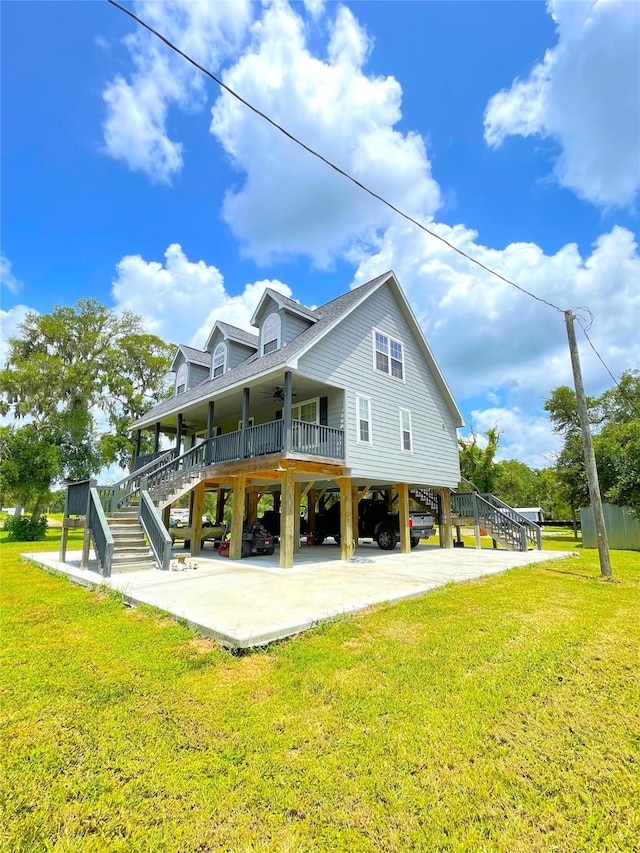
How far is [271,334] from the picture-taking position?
48.1 ft

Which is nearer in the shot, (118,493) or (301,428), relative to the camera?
(301,428)

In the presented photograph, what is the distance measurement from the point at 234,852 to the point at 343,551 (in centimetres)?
1116

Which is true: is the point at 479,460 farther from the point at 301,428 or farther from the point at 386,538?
the point at 301,428

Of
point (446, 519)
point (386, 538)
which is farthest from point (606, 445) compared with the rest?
point (386, 538)

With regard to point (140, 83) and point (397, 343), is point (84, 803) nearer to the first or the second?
point (140, 83)

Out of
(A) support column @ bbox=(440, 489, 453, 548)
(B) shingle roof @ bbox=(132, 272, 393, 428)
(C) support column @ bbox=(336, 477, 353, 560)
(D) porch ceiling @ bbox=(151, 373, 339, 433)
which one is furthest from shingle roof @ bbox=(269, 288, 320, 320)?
(A) support column @ bbox=(440, 489, 453, 548)

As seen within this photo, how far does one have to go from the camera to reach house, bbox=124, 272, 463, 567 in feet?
40.0

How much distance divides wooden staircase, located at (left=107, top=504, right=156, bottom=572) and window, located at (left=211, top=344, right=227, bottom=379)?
23.9 feet

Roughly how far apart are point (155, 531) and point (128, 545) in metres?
0.78

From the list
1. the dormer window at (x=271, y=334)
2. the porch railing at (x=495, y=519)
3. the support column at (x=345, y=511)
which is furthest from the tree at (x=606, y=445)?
the dormer window at (x=271, y=334)

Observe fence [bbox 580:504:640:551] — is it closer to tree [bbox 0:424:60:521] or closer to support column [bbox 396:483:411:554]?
support column [bbox 396:483:411:554]

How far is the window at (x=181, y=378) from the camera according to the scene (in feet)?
65.3

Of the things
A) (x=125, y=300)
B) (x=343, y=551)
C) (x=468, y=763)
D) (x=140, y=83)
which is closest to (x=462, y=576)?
(x=343, y=551)

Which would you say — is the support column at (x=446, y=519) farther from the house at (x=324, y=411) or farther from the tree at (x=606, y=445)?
the tree at (x=606, y=445)
